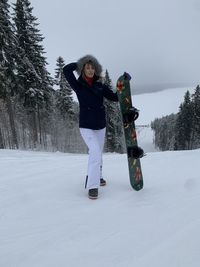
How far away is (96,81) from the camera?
5035mm

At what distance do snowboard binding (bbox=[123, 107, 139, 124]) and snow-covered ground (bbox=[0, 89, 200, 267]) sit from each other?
1.13 m

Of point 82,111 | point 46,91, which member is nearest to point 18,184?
point 82,111

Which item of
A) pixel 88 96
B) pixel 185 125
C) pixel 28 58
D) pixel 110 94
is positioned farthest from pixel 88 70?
pixel 185 125

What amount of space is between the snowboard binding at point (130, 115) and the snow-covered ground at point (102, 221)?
113cm

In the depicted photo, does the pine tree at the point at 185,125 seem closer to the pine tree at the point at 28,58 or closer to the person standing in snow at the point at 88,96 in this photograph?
the pine tree at the point at 28,58

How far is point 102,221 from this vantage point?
384 centimetres

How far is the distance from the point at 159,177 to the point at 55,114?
35437 millimetres

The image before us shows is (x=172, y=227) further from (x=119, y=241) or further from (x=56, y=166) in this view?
(x=56, y=166)

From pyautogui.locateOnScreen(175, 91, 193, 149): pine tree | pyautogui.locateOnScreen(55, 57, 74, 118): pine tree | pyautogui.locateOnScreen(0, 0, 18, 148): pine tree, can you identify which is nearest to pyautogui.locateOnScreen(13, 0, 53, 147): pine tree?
pyautogui.locateOnScreen(0, 0, 18, 148): pine tree

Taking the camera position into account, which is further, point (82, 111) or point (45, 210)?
point (82, 111)

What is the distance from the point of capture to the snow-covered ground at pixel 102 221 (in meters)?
2.95

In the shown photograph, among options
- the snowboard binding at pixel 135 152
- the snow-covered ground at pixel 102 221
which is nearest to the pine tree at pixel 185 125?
the snow-covered ground at pixel 102 221

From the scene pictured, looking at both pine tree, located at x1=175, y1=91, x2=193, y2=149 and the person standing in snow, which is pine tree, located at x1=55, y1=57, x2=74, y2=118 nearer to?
pine tree, located at x1=175, y1=91, x2=193, y2=149

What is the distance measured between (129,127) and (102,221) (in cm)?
170
